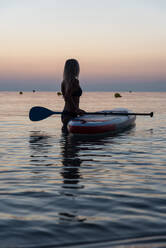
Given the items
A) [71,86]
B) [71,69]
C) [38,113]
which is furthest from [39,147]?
[38,113]

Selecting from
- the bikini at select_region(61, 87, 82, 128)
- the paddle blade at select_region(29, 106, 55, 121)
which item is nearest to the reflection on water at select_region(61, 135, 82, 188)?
the bikini at select_region(61, 87, 82, 128)

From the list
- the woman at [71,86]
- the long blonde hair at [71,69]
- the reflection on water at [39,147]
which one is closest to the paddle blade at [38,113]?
the reflection on water at [39,147]

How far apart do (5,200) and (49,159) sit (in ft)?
12.8

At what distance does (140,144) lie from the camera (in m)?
11.6

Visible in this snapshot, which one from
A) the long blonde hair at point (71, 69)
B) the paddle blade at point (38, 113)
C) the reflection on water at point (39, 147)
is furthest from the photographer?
the paddle blade at point (38, 113)

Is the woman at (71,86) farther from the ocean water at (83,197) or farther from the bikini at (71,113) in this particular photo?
the ocean water at (83,197)

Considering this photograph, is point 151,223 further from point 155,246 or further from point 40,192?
point 40,192

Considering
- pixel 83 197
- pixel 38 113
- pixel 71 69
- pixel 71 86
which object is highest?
pixel 71 69

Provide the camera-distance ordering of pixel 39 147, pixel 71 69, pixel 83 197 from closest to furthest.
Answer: pixel 83 197
pixel 39 147
pixel 71 69

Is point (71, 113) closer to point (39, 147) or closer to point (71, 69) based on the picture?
point (71, 69)

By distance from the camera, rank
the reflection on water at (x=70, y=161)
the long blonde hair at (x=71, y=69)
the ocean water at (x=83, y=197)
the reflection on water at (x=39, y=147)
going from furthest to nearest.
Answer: the long blonde hair at (x=71, y=69), the reflection on water at (x=39, y=147), the reflection on water at (x=70, y=161), the ocean water at (x=83, y=197)

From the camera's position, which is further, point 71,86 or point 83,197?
point 71,86

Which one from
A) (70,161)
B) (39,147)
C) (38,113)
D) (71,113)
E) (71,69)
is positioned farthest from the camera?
(38,113)

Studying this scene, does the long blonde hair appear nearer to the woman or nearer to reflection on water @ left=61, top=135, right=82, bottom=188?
the woman
